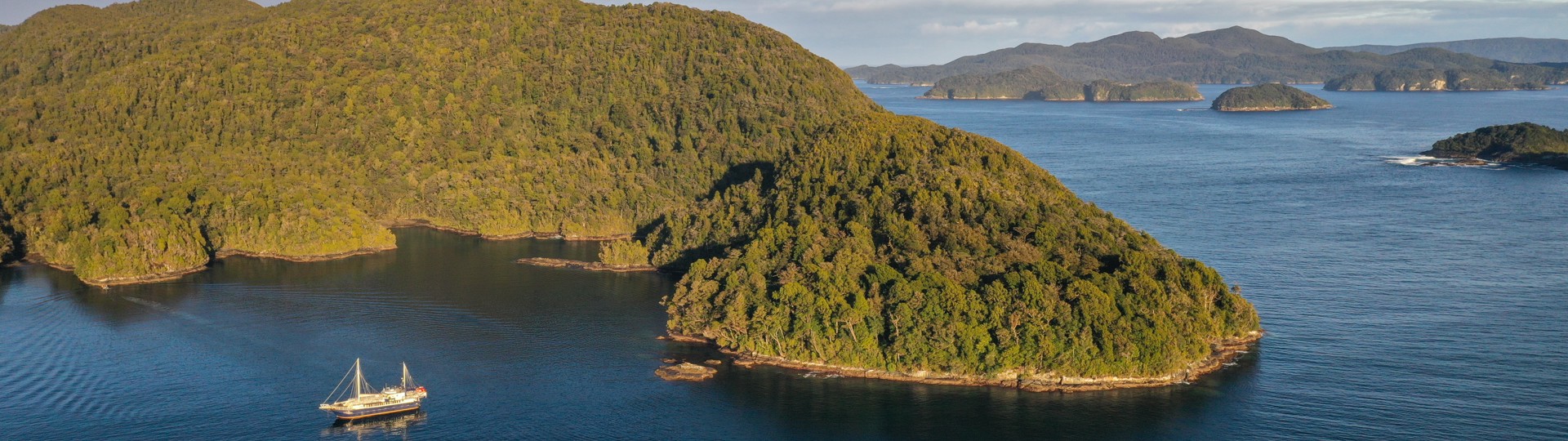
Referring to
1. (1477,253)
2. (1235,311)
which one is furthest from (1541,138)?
(1235,311)

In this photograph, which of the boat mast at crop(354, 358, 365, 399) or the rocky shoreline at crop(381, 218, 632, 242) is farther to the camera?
the rocky shoreline at crop(381, 218, 632, 242)

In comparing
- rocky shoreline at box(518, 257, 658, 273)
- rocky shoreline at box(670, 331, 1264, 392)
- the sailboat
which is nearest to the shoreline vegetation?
rocky shoreline at box(518, 257, 658, 273)

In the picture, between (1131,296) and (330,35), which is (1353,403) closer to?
(1131,296)

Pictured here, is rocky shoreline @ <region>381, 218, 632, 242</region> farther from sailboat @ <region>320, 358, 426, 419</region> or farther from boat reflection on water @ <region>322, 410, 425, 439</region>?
boat reflection on water @ <region>322, 410, 425, 439</region>

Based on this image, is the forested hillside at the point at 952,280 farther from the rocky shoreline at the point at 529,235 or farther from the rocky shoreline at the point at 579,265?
the rocky shoreline at the point at 529,235

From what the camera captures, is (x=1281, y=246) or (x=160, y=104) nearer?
(x=1281, y=246)

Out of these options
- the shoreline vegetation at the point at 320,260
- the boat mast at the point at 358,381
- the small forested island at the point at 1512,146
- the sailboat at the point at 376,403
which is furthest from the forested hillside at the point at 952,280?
the small forested island at the point at 1512,146
